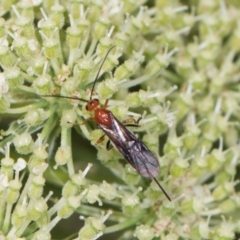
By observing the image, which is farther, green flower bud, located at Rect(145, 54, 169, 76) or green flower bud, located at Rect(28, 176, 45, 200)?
green flower bud, located at Rect(145, 54, 169, 76)

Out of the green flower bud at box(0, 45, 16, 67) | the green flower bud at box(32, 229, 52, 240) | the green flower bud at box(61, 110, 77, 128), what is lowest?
the green flower bud at box(32, 229, 52, 240)

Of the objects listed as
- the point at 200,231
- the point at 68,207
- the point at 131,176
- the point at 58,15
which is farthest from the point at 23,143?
the point at 200,231

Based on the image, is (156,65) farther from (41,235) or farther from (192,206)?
(41,235)

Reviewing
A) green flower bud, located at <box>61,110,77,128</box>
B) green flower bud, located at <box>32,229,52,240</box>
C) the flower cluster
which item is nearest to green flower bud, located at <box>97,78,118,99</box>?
the flower cluster

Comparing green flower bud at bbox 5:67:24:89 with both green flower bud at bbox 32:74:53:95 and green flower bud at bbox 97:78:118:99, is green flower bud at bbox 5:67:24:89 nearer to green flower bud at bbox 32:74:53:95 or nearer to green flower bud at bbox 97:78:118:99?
green flower bud at bbox 32:74:53:95

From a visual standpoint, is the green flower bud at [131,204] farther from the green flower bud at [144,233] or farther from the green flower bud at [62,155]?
the green flower bud at [62,155]

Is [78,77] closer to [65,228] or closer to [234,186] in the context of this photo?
[65,228]

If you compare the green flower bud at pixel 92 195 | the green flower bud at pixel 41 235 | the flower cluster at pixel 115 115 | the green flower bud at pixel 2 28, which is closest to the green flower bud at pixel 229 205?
the flower cluster at pixel 115 115
